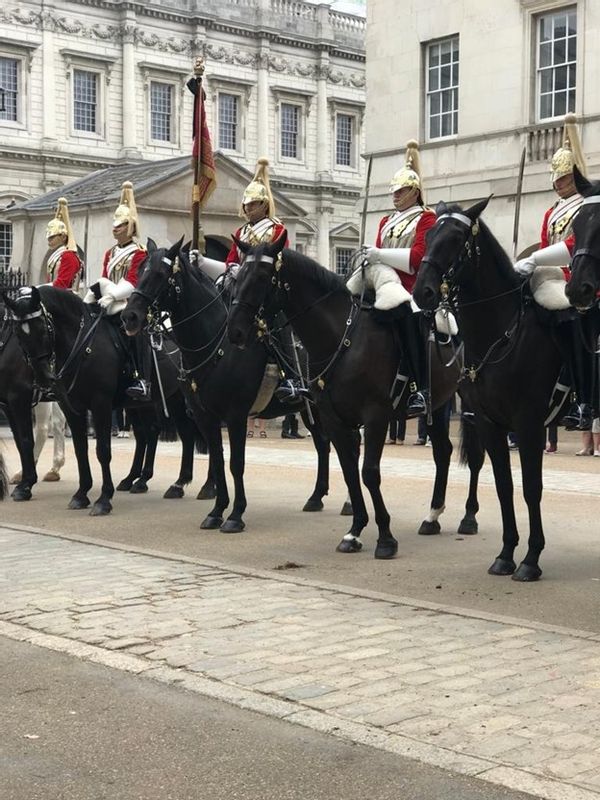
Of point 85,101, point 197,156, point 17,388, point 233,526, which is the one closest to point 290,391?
point 233,526

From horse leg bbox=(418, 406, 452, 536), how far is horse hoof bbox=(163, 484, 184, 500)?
3.52m

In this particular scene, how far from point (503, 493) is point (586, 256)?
7.10 feet

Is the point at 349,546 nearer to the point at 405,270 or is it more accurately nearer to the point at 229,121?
the point at 405,270

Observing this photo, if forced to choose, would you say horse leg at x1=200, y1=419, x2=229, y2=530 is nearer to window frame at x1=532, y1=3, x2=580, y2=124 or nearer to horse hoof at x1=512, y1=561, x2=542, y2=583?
horse hoof at x1=512, y1=561, x2=542, y2=583

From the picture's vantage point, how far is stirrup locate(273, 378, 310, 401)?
1193 centimetres

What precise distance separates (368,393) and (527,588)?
230 centimetres

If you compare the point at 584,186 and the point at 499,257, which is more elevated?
the point at 584,186

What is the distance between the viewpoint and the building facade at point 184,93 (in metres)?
55.8

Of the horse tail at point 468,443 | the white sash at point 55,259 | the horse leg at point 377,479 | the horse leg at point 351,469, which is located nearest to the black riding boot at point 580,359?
the horse leg at point 377,479

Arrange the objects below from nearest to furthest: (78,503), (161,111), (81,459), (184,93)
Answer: (78,503), (81,459), (161,111), (184,93)

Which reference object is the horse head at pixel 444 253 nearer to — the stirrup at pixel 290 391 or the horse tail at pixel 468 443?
the horse tail at pixel 468 443

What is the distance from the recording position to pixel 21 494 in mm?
14484

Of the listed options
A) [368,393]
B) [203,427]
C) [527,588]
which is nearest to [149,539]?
[203,427]

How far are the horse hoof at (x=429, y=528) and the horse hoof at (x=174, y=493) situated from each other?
12.4 feet
